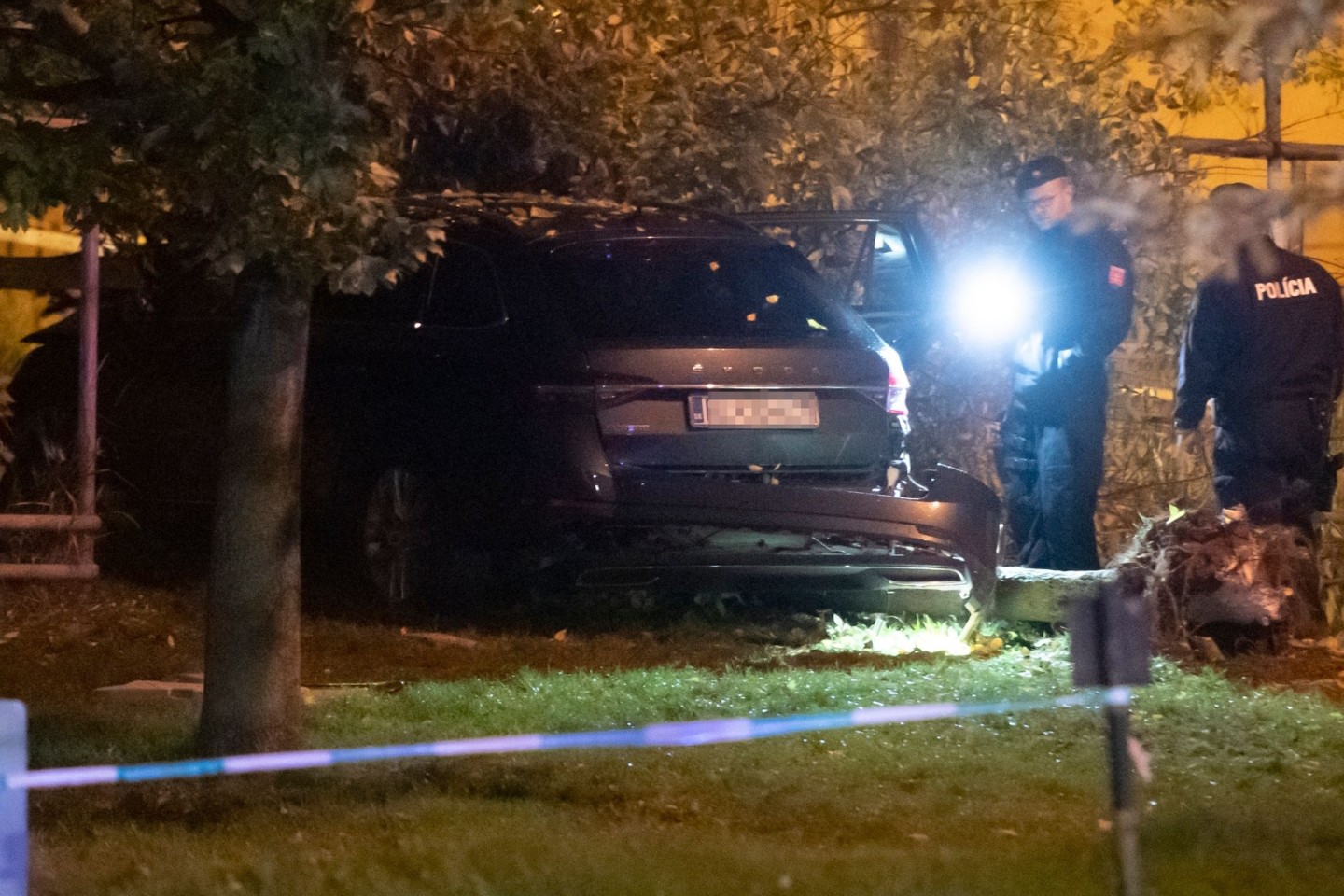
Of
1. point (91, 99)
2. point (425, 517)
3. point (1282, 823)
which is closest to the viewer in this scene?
point (1282, 823)

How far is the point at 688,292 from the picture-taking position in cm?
796

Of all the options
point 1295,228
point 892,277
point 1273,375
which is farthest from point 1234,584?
point 892,277

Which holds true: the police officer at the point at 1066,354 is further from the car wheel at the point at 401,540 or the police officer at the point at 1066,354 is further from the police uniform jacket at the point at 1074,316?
the car wheel at the point at 401,540

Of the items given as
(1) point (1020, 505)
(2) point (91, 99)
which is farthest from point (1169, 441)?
(2) point (91, 99)

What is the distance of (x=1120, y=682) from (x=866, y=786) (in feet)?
6.03

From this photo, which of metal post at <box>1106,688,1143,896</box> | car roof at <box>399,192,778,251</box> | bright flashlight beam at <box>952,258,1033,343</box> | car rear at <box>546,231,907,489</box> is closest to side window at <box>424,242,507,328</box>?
car roof at <box>399,192,778,251</box>

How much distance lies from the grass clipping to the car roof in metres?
2.10

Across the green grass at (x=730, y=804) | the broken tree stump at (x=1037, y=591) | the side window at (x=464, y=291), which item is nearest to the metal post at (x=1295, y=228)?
the broken tree stump at (x=1037, y=591)

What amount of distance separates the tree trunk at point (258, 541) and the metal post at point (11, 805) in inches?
74.7

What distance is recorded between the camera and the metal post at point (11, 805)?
12.9ft

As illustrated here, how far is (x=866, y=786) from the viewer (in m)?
5.67

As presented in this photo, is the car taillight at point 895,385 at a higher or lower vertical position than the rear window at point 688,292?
lower

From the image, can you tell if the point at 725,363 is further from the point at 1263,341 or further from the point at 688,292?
the point at 1263,341

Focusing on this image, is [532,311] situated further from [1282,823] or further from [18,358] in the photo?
[1282,823]
